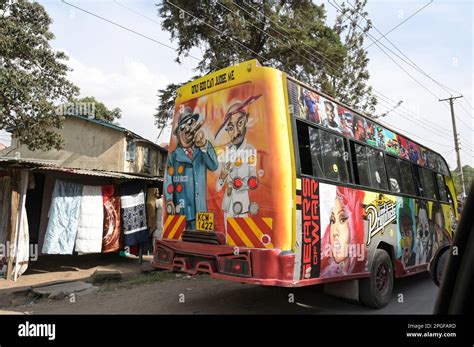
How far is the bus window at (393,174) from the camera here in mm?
6559

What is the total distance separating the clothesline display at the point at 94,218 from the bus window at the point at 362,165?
7279mm

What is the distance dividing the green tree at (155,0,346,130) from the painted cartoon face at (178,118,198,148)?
37.1ft

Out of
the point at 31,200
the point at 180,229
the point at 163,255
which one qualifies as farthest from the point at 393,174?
the point at 31,200

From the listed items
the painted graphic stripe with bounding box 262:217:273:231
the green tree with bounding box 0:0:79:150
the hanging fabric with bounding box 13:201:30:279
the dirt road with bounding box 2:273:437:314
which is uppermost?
the green tree with bounding box 0:0:79:150

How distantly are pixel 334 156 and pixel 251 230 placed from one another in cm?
169

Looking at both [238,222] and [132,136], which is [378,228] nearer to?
[238,222]

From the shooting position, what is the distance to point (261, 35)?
55.2 feet

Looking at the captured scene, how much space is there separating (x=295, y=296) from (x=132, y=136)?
17.0 m

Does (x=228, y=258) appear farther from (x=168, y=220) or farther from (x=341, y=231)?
(x=341, y=231)

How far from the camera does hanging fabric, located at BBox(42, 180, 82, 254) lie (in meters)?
9.20

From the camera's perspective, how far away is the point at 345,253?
4.98 m

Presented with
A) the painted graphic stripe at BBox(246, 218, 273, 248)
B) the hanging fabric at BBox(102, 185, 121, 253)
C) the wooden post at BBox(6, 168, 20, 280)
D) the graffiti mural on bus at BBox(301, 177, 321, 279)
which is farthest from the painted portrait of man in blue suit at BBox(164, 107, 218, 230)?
the hanging fabric at BBox(102, 185, 121, 253)

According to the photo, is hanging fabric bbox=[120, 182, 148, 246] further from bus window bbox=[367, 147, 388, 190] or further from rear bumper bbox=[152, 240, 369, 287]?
bus window bbox=[367, 147, 388, 190]
